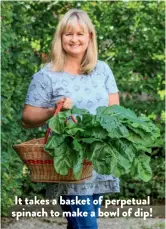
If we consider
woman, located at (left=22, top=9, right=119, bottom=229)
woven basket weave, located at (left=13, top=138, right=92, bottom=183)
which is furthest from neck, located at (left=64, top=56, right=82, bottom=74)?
woven basket weave, located at (left=13, top=138, right=92, bottom=183)

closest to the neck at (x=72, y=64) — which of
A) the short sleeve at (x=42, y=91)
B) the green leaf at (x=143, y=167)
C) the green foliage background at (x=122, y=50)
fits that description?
the short sleeve at (x=42, y=91)

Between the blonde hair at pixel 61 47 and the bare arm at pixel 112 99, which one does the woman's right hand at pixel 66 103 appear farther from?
the bare arm at pixel 112 99

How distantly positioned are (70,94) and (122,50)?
2975 millimetres

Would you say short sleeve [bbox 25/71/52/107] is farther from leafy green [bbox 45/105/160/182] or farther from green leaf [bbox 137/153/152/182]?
green leaf [bbox 137/153/152/182]

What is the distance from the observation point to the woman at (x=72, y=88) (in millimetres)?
3447

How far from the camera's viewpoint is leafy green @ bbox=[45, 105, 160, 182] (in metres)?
3.06

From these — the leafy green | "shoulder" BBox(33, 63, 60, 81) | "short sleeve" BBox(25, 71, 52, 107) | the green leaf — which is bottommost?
the green leaf

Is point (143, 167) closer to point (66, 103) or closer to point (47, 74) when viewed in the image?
point (66, 103)

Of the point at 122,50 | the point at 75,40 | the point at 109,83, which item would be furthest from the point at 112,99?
the point at 122,50

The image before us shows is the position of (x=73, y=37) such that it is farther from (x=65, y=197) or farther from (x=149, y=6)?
(x=149, y=6)

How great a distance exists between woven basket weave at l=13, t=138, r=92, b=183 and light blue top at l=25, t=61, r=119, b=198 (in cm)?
24

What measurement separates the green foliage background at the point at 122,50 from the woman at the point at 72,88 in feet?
7.26

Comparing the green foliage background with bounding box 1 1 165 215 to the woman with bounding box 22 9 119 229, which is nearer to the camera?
the woman with bounding box 22 9 119 229

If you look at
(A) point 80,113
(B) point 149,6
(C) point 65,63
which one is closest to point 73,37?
(C) point 65,63
